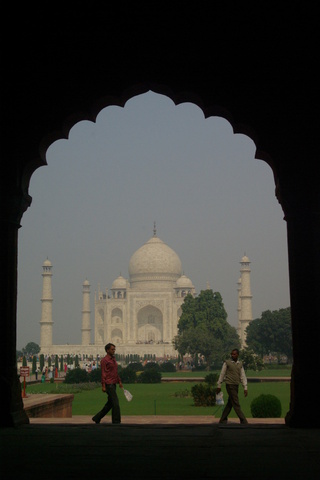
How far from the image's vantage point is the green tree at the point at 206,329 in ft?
132

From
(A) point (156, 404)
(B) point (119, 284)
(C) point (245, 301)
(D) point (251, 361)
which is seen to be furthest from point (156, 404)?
(B) point (119, 284)

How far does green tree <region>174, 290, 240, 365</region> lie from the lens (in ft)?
132

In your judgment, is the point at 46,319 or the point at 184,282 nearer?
the point at 46,319

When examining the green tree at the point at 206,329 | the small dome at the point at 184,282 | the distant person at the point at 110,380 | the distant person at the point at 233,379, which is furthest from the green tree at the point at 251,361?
the small dome at the point at 184,282

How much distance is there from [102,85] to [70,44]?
391 mm

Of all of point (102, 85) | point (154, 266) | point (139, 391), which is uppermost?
point (154, 266)

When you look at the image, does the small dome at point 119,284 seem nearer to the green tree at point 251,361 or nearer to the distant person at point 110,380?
the green tree at point 251,361

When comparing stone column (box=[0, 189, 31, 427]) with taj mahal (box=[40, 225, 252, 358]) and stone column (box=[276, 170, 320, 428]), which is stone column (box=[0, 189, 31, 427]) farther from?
taj mahal (box=[40, 225, 252, 358])

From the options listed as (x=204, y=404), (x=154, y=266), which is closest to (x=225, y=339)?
(x=154, y=266)

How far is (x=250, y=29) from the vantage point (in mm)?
5578

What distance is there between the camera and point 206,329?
141 ft

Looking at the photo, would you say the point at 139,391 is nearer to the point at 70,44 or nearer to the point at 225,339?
the point at 70,44

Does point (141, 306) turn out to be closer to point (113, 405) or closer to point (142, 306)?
point (142, 306)

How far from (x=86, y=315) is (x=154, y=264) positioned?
748cm
